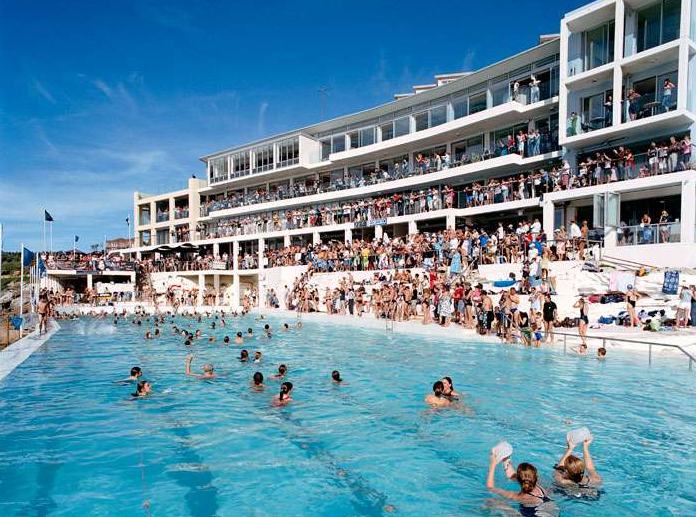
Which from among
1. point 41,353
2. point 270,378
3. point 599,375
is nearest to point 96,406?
point 270,378

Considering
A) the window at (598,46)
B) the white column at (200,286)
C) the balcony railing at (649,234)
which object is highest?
the window at (598,46)

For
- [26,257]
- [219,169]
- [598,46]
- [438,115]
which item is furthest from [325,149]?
[26,257]

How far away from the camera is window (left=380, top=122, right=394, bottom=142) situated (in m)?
36.2

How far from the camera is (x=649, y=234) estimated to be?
19.7 metres

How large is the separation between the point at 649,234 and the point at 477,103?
47.4ft

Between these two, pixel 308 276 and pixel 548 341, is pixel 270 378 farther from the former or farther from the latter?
pixel 308 276

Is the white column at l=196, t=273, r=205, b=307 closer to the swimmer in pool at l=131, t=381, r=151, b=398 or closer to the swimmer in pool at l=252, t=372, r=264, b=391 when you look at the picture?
the swimmer in pool at l=131, t=381, r=151, b=398

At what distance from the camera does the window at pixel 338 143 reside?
39.9 metres

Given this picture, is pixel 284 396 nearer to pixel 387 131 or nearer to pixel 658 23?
pixel 658 23

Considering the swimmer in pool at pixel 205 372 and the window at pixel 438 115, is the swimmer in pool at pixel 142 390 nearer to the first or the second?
the swimmer in pool at pixel 205 372

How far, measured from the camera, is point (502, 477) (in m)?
6.08

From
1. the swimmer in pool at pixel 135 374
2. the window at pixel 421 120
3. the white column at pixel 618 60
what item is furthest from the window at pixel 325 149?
the swimmer in pool at pixel 135 374

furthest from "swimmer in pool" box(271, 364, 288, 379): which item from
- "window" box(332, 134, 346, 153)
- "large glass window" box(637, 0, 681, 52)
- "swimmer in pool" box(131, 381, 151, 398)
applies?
"window" box(332, 134, 346, 153)

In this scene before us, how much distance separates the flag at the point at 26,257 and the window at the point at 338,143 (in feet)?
85.0
